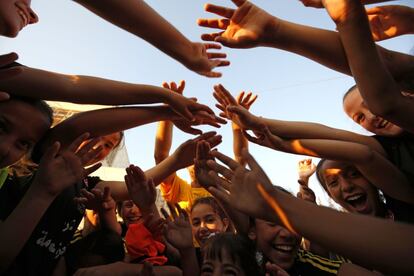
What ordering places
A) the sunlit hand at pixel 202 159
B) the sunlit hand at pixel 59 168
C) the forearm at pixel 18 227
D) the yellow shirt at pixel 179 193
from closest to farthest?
the forearm at pixel 18 227
the sunlit hand at pixel 59 168
the sunlit hand at pixel 202 159
the yellow shirt at pixel 179 193

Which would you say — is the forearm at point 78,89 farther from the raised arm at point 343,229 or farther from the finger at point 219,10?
the raised arm at point 343,229

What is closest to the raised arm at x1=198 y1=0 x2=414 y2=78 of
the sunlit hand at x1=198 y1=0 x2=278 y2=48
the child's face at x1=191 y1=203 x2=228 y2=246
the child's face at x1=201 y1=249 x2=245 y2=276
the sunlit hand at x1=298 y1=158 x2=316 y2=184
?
the sunlit hand at x1=198 y1=0 x2=278 y2=48

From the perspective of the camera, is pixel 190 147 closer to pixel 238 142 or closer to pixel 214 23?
pixel 214 23

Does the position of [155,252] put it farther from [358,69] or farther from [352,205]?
[358,69]

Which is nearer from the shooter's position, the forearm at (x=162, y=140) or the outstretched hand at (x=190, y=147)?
the outstretched hand at (x=190, y=147)

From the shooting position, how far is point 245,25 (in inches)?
51.4

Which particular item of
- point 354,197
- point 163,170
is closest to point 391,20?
point 354,197

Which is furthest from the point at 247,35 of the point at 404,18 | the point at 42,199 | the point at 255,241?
the point at 255,241

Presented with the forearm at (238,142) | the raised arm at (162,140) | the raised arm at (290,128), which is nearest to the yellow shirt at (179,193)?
the raised arm at (162,140)

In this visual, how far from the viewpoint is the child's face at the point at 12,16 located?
1068 mm

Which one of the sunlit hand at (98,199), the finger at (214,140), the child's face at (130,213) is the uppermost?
the finger at (214,140)

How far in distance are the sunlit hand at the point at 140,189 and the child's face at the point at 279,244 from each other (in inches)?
28.2

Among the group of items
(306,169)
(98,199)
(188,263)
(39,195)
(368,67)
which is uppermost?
(368,67)

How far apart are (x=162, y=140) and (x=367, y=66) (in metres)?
1.76
